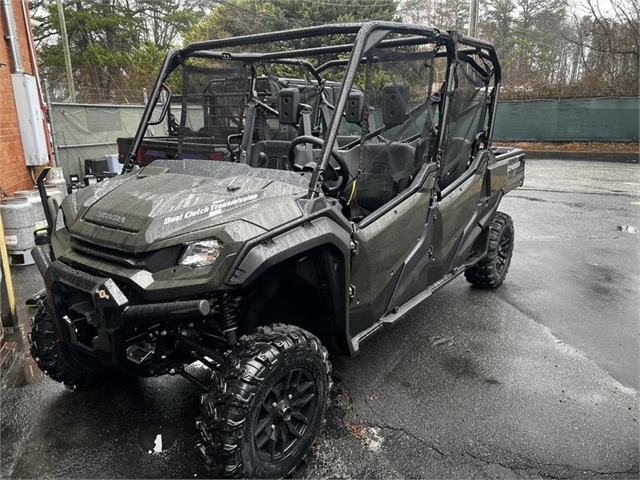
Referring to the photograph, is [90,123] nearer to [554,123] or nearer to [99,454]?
[99,454]

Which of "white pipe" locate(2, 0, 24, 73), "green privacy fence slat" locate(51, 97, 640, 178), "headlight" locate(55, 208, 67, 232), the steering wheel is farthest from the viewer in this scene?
"green privacy fence slat" locate(51, 97, 640, 178)

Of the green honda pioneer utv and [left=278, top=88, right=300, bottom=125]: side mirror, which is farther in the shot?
[left=278, top=88, right=300, bottom=125]: side mirror

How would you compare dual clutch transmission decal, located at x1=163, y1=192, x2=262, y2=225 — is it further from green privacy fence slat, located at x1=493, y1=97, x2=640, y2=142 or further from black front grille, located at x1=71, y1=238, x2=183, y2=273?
green privacy fence slat, located at x1=493, y1=97, x2=640, y2=142

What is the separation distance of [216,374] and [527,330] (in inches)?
120

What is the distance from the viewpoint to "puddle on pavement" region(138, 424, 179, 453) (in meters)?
2.77

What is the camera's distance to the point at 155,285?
7.35ft

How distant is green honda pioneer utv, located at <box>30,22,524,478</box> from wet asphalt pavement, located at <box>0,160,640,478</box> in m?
0.35

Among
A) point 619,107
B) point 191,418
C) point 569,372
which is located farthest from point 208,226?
point 619,107

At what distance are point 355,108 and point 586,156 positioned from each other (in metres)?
17.4

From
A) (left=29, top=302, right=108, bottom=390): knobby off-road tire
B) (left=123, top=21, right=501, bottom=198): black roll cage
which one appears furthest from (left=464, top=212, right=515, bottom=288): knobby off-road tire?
(left=29, top=302, right=108, bottom=390): knobby off-road tire

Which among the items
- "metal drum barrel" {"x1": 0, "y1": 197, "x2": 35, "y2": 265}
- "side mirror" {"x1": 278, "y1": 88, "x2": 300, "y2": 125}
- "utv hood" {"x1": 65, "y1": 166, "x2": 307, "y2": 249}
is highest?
"side mirror" {"x1": 278, "y1": 88, "x2": 300, "y2": 125}

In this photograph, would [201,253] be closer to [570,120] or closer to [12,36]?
[12,36]

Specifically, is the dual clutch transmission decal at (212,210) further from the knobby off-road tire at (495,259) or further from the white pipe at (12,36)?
the white pipe at (12,36)

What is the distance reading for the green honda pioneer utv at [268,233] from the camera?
89.0 inches
